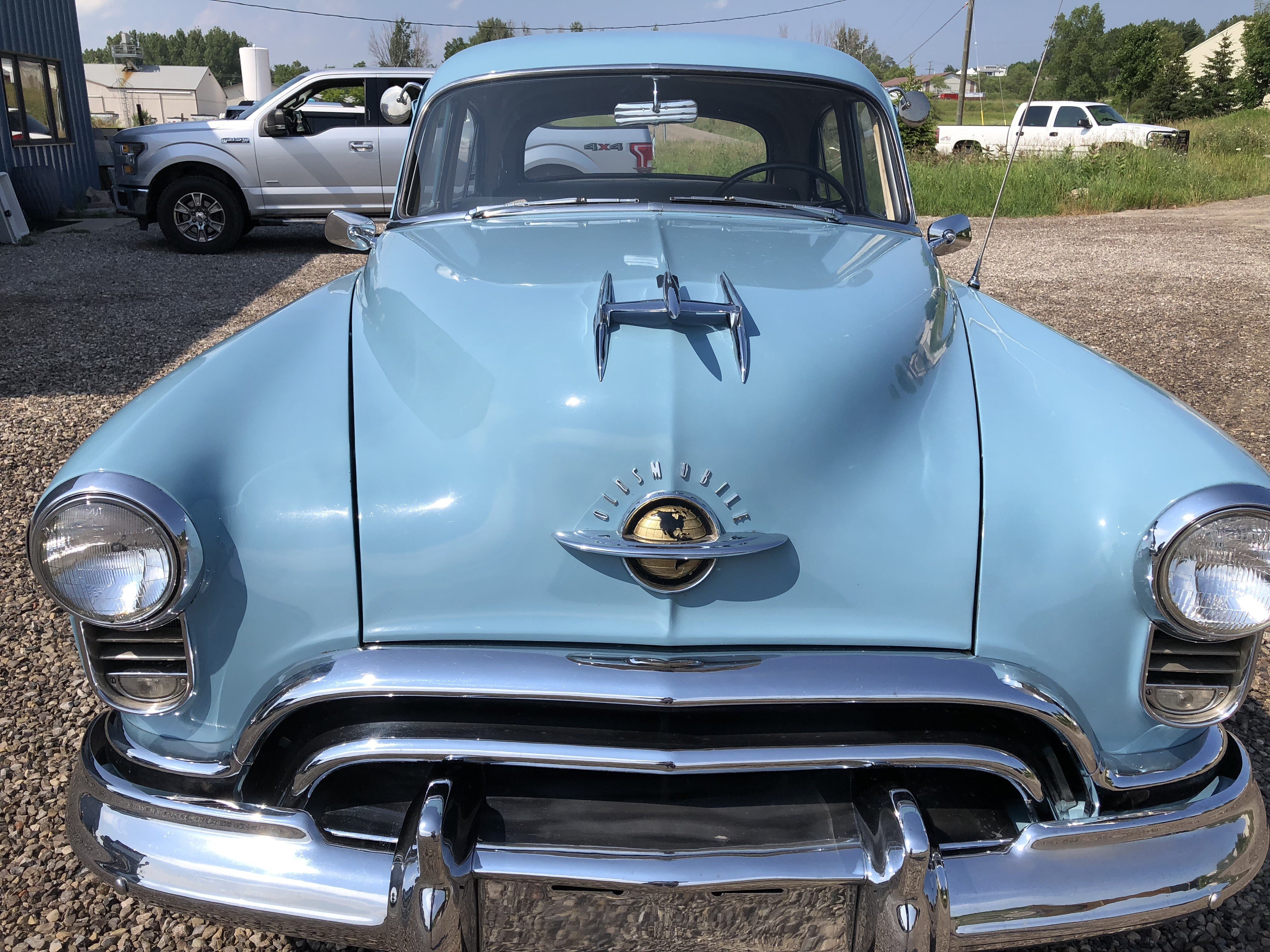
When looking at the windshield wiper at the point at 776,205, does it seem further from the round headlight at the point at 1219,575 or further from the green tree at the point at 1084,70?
the green tree at the point at 1084,70

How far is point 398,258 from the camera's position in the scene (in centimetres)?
228

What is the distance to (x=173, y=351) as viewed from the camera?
618cm

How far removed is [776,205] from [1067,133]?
19.7 meters

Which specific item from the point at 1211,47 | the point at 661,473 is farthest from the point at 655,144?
the point at 1211,47

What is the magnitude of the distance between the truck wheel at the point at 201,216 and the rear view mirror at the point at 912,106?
8436 mm

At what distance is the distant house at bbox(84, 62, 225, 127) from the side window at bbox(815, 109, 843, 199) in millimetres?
55691

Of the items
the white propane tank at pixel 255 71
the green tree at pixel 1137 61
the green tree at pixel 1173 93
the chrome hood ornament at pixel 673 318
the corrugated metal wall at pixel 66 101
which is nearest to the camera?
the chrome hood ornament at pixel 673 318

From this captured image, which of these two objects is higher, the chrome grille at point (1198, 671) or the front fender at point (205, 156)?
the front fender at point (205, 156)

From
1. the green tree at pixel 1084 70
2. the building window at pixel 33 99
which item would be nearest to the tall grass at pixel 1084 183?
the building window at pixel 33 99

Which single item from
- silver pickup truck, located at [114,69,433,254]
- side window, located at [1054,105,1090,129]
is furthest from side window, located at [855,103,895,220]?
side window, located at [1054,105,1090,129]

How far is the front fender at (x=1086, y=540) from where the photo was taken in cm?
153

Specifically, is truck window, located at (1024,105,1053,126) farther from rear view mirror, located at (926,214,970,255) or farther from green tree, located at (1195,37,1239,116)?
green tree, located at (1195,37,1239,116)

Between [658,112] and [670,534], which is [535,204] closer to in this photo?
[658,112]

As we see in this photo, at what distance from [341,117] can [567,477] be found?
33.5 feet
